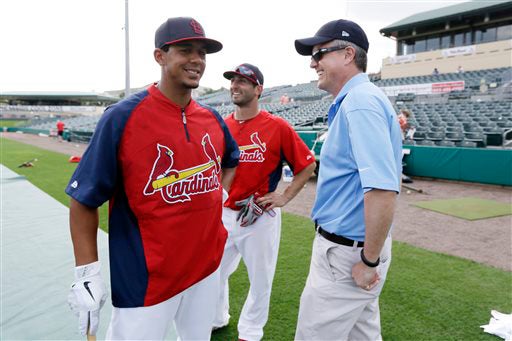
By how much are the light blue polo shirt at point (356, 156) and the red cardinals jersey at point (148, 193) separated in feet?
2.18

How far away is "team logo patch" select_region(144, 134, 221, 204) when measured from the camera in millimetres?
1830

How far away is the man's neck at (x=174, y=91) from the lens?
1964 millimetres

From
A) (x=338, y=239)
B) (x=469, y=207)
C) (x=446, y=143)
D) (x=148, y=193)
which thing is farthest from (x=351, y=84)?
(x=446, y=143)

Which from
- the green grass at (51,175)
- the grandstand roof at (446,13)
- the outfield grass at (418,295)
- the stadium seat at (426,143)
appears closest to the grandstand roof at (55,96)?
the grandstand roof at (446,13)

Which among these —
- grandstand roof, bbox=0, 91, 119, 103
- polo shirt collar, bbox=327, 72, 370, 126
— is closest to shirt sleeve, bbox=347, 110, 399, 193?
polo shirt collar, bbox=327, 72, 370, 126

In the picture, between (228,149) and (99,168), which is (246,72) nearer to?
(228,149)

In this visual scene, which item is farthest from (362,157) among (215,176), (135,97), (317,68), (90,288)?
(90,288)

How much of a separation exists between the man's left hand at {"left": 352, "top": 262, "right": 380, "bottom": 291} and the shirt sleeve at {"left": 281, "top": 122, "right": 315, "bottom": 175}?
157 centimetres

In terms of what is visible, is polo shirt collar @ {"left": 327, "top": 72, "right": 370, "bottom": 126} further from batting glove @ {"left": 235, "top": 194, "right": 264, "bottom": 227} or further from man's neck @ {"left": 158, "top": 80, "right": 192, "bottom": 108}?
batting glove @ {"left": 235, "top": 194, "right": 264, "bottom": 227}

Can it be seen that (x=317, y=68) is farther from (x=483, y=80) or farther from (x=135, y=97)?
(x=483, y=80)

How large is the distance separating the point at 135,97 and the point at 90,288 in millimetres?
956

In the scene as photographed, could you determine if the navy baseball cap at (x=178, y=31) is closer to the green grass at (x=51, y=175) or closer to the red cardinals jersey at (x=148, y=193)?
the red cardinals jersey at (x=148, y=193)

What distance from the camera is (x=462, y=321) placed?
329 cm

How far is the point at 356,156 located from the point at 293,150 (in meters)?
1.64
